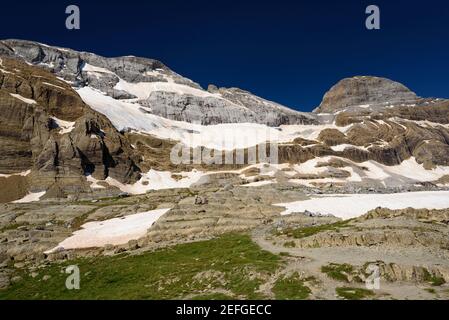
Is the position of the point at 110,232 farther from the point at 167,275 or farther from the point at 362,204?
the point at 362,204

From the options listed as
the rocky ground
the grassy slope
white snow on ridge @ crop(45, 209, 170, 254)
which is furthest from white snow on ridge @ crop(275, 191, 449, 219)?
the grassy slope

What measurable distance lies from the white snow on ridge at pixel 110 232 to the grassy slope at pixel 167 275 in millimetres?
Answer: 15535

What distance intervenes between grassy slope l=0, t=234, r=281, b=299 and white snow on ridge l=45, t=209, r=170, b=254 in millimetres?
15535

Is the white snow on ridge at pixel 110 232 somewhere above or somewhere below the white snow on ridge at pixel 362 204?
below

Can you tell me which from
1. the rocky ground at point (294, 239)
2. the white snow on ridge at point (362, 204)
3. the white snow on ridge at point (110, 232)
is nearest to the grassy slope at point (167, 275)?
the rocky ground at point (294, 239)

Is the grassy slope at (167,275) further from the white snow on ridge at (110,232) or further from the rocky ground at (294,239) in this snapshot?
the white snow on ridge at (110,232)

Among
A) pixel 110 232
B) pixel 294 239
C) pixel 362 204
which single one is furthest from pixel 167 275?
pixel 362 204

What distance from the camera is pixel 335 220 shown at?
83.1 metres

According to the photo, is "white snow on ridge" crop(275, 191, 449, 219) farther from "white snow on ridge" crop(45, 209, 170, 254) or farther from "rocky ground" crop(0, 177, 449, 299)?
"white snow on ridge" crop(45, 209, 170, 254)

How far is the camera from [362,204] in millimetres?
99125

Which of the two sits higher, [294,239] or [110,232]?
[294,239]

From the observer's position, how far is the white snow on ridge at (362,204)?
306 feet

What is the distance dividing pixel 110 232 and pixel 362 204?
57.8 metres

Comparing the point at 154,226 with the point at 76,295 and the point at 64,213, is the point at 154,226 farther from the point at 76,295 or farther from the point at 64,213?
the point at 64,213
